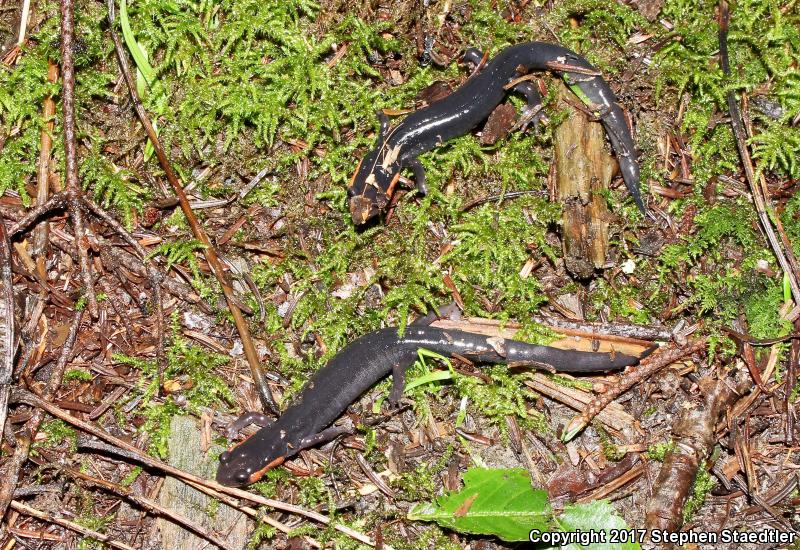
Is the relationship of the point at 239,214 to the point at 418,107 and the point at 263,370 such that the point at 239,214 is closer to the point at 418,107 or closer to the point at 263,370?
the point at 263,370

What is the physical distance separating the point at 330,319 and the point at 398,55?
6.46 feet

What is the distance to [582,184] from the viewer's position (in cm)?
458

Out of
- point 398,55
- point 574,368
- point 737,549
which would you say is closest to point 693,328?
point 574,368

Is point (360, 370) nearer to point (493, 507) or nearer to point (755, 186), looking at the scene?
point (493, 507)

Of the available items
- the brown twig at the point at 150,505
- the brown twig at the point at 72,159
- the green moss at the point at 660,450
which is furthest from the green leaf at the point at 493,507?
the brown twig at the point at 72,159

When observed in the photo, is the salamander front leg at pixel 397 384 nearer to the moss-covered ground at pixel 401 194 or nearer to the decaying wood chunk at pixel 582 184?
the moss-covered ground at pixel 401 194

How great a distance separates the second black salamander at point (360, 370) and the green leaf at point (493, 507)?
0.73m

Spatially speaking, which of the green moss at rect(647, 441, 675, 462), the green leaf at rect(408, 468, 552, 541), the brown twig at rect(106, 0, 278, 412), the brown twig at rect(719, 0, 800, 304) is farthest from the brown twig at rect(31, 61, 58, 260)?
the brown twig at rect(719, 0, 800, 304)

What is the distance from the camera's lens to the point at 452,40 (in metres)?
4.91

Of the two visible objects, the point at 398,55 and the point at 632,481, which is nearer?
the point at 632,481

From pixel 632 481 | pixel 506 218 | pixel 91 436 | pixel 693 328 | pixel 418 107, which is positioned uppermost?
pixel 418 107

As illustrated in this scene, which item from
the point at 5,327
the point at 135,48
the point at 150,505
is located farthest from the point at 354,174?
the point at 150,505

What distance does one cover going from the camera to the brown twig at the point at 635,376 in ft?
14.5

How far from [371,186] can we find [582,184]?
1443 mm
